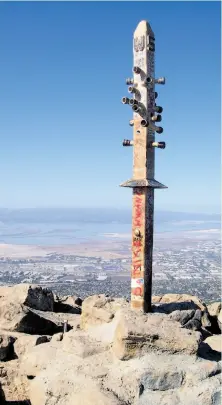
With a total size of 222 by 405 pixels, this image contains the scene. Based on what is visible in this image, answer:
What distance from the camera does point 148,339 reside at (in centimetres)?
903

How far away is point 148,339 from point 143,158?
587 centimetres

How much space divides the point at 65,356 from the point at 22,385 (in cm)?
122

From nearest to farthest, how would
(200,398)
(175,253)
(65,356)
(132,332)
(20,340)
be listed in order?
(200,398) < (132,332) < (65,356) < (20,340) < (175,253)

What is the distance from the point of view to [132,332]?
9.00 meters

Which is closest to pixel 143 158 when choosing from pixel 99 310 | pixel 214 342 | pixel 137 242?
pixel 137 242

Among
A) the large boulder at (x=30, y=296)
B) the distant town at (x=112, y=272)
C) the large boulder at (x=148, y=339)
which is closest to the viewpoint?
the large boulder at (x=148, y=339)

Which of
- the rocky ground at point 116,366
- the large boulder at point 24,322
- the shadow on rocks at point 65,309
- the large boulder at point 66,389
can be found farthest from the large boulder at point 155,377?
the shadow on rocks at point 65,309

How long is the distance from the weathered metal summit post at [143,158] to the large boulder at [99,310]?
618 mm

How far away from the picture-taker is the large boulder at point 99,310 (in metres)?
12.2

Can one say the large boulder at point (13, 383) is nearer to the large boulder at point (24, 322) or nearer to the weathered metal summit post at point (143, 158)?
the large boulder at point (24, 322)

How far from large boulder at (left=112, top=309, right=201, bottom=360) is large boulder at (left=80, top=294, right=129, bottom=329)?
2646 mm

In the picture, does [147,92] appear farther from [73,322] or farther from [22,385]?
[22,385]

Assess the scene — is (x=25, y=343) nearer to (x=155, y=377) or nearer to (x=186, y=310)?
(x=155, y=377)

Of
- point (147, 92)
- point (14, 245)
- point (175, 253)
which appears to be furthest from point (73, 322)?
point (14, 245)
